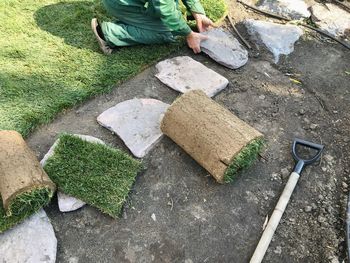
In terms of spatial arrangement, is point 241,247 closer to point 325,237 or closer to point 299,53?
point 325,237

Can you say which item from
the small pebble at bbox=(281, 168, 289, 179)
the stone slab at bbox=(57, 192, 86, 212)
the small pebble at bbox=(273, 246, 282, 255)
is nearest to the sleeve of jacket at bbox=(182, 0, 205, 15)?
the small pebble at bbox=(281, 168, 289, 179)

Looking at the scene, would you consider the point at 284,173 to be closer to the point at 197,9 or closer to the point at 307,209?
the point at 307,209

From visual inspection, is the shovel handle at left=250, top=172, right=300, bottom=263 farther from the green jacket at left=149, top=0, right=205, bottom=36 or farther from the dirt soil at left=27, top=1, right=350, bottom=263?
the green jacket at left=149, top=0, right=205, bottom=36

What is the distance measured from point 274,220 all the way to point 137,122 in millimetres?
1239

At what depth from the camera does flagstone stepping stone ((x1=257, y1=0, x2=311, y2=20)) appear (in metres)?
4.20

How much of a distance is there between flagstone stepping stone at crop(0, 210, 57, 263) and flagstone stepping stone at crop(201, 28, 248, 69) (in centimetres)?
203

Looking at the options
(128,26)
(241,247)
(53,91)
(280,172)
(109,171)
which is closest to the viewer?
(241,247)

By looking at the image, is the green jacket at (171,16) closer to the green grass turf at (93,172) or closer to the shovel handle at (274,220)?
the green grass turf at (93,172)

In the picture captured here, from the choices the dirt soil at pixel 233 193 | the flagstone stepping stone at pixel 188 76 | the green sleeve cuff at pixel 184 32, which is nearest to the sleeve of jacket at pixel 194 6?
the green sleeve cuff at pixel 184 32

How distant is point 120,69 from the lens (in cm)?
353

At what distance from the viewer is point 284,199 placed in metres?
2.59

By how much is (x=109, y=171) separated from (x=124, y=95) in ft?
2.93

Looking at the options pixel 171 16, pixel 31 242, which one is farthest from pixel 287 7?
pixel 31 242

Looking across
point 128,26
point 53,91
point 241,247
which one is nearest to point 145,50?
point 128,26
